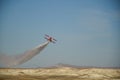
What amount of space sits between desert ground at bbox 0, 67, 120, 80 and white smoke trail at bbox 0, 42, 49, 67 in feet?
0.57

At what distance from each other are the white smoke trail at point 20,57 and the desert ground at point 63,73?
0.17m

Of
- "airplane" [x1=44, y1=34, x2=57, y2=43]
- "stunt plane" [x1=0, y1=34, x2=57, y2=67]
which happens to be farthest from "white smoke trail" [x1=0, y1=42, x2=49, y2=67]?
"airplane" [x1=44, y1=34, x2=57, y2=43]

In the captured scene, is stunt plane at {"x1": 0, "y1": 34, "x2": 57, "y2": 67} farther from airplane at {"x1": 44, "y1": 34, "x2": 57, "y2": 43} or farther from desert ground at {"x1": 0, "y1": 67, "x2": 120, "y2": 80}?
desert ground at {"x1": 0, "y1": 67, "x2": 120, "y2": 80}

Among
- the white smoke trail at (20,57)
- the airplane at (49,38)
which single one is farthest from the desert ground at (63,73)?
the airplane at (49,38)

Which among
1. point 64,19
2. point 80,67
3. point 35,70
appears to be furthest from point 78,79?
point 64,19

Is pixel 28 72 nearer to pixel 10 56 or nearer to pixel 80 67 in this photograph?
pixel 10 56

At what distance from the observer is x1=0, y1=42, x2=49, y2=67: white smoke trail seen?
25.0 ft

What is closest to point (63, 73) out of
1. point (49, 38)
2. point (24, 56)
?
point (49, 38)

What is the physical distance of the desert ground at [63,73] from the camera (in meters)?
7.64

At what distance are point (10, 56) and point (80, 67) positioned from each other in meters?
1.84

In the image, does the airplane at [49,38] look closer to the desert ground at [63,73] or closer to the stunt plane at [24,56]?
the stunt plane at [24,56]

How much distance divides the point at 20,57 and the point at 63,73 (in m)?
1.19

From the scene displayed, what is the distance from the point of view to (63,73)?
7.67m

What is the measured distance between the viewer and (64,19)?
782 cm
